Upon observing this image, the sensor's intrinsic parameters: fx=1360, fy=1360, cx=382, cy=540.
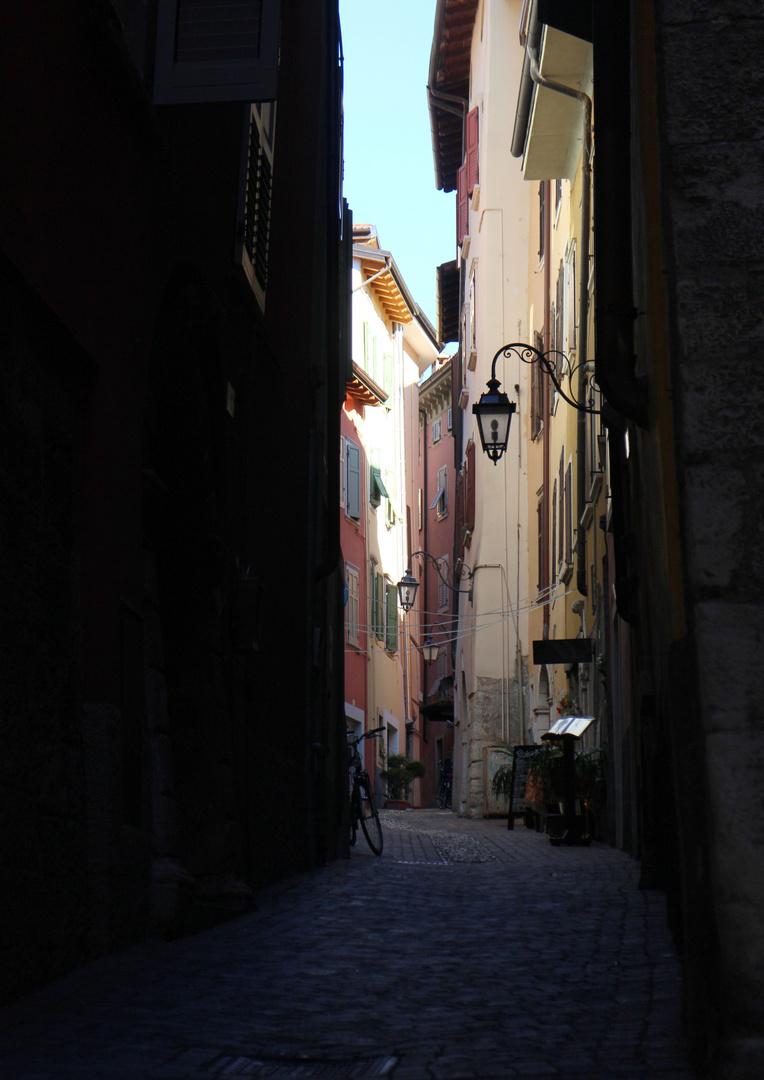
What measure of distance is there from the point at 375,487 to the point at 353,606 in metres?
3.89

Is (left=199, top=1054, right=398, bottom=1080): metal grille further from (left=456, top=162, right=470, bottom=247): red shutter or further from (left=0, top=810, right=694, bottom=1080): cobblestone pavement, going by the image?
(left=456, top=162, right=470, bottom=247): red shutter

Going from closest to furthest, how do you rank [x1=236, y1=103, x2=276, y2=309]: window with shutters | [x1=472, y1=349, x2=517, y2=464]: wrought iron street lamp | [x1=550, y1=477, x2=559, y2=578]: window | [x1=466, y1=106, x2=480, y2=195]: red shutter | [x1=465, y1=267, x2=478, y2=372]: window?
[x1=236, y1=103, x2=276, y2=309]: window with shutters < [x1=472, y1=349, x2=517, y2=464]: wrought iron street lamp < [x1=550, y1=477, x2=559, y2=578]: window < [x1=465, y1=267, x2=478, y2=372]: window < [x1=466, y1=106, x2=480, y2=195]: red shutter

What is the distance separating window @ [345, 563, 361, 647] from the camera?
1117 inches

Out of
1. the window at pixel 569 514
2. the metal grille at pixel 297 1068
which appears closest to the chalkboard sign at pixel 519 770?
the window at pixel 569 514

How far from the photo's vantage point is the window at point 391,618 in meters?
33.9

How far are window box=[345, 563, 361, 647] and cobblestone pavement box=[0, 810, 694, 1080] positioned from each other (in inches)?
821

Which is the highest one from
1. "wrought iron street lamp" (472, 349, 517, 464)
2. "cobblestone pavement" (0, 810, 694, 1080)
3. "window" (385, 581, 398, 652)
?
"window" (385, 581, 398, 652)

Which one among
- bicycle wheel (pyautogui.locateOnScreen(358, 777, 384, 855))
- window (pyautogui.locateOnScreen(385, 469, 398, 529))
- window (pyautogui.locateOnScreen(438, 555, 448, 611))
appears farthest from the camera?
window (pyautogui.locateOnScreen(438, 555, 448, 611))

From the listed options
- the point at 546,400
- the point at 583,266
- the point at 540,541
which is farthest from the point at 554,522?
the point at 583,266

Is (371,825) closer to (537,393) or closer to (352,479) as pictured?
(537,393)

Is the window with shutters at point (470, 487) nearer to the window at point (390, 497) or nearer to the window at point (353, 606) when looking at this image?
the window at point (353, 606)

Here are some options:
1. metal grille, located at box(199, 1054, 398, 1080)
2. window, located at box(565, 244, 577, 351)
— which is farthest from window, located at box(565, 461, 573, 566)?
metal grille, located at box(199, 1054, 398, 1080)

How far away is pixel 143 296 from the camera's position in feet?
19.9

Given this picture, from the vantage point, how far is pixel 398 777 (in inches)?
1176
